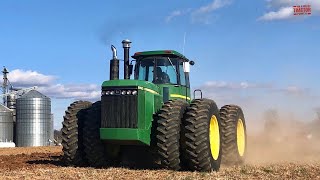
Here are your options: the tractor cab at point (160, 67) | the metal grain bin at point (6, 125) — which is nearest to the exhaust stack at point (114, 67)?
the tractor cab at point (160, 67)

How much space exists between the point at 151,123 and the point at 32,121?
112 feet

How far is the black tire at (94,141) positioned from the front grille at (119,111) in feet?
1.77

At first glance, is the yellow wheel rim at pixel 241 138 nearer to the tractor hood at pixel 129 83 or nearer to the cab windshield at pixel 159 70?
the cab windshield at pixel 159 70

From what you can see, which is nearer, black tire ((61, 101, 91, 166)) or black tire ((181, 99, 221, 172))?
black tire ((181, 99, 221, 172))

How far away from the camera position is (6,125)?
43.6 metres

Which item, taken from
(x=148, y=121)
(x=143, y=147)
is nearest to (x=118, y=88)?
(x=148, y=121)

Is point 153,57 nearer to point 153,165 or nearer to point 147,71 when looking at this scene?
point 147,71

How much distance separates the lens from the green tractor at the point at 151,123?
34.2 feet

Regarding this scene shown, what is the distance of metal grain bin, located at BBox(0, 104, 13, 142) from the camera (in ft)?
141

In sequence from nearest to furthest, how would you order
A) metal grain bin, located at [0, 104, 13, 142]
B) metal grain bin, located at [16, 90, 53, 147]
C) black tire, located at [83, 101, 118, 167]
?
black tire, located at [83, 101, 118, 167] → metal grain bin, located at [16, 90, 53, 147] → metal grain bin, located at [0, 104, 13, 142]

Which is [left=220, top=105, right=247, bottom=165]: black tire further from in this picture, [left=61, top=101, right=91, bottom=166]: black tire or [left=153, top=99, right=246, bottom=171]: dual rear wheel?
[left=61, top=101, right=91, bottom=166]: black tire

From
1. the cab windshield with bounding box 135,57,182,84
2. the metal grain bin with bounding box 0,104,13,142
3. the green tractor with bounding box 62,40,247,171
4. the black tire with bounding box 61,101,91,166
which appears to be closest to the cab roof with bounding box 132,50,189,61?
the green tractor with bounding box 62,40,247,171

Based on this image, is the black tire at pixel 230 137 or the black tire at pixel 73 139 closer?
the black tire at pixel 73 139

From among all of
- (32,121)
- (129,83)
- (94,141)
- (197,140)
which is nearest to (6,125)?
(32,121)
